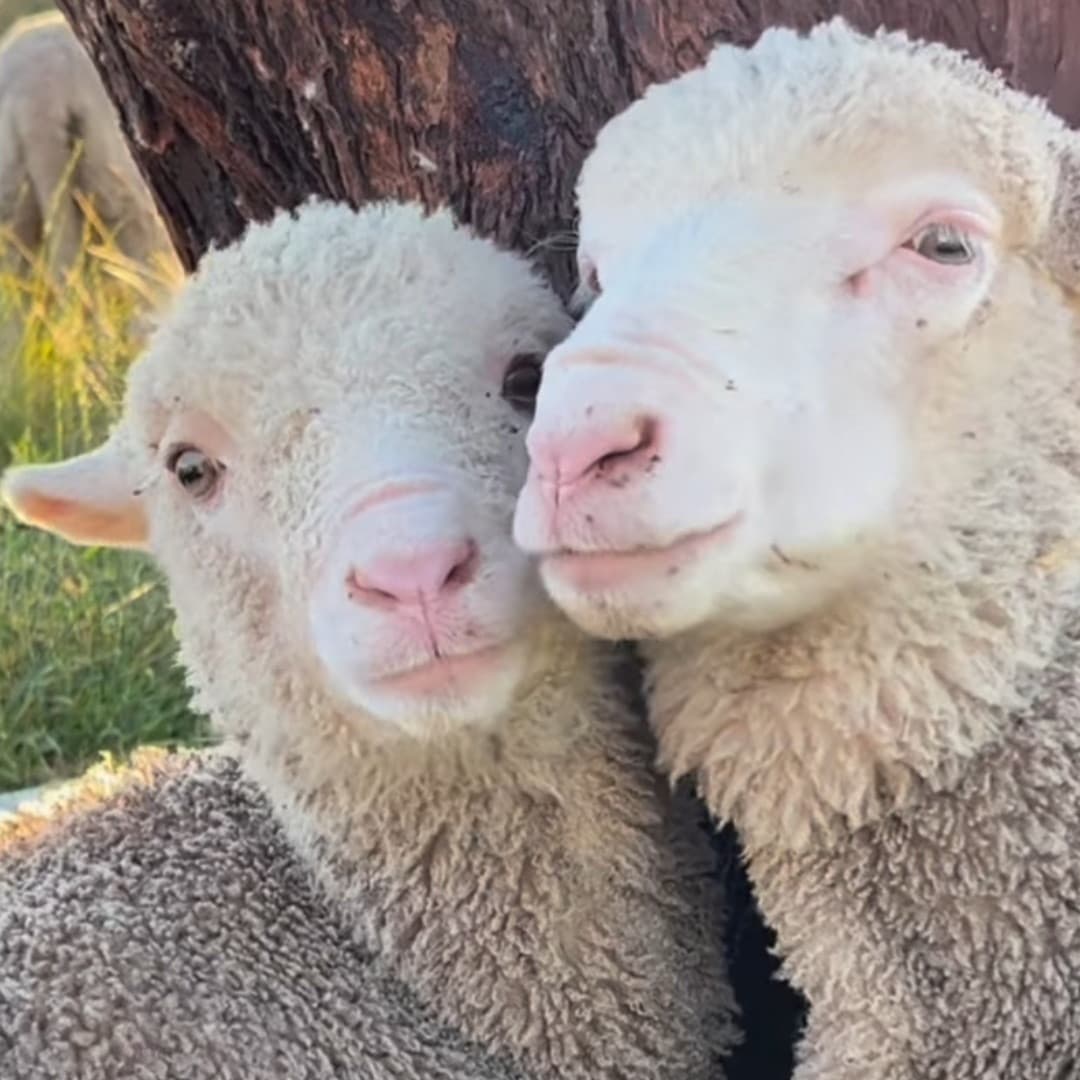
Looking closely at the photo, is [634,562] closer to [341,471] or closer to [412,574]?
[412,574]

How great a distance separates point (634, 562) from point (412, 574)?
21 cm

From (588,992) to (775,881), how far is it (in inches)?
9.5

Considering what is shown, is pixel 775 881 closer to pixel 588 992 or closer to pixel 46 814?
pixel 588 992

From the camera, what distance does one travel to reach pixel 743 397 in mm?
1618

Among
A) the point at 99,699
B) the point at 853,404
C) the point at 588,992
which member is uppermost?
the point at 853,404

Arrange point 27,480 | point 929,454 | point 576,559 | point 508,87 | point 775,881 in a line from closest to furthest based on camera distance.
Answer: point 576,559, point 929,454, point 775,881, point 27,480, point 508,87

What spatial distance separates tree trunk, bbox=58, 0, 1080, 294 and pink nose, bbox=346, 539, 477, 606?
0.74 m

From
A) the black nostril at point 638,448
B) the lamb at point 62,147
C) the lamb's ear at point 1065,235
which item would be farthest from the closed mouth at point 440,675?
the lamb at point 62,147

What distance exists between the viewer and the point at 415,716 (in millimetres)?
1772

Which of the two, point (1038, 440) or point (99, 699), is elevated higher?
point (1038, 440)

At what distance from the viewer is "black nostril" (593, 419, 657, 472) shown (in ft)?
5.12

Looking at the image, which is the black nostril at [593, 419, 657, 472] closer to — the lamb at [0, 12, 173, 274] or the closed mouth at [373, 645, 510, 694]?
the closed mouth at [373, 645, 510, 694]

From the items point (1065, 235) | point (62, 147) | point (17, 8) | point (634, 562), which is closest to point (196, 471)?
point (634, 562)

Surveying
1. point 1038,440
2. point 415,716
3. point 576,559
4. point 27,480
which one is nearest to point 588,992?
point 415,716
